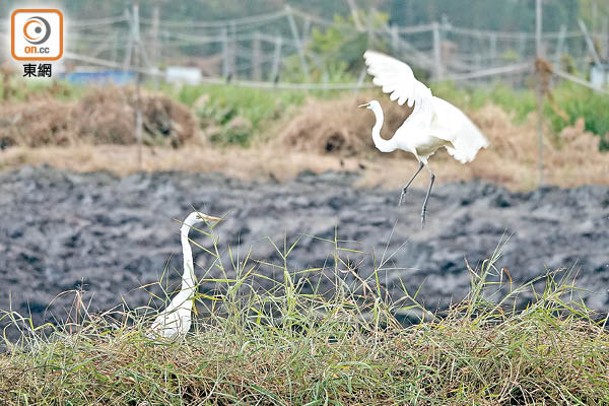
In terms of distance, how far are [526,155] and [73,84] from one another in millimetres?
5265

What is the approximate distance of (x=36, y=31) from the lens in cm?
319

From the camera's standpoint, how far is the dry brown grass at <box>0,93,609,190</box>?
29.7 feet

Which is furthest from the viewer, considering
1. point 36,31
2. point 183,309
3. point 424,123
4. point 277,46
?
point 277,46

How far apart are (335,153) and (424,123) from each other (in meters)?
8.42

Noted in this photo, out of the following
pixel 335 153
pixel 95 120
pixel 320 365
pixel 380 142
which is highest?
pixel 380 142

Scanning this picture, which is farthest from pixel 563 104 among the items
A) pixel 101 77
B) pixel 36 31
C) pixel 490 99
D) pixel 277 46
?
pixel 36 31

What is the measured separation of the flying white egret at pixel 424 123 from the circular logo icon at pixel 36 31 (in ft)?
4.12

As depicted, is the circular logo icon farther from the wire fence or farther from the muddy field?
the wire fence

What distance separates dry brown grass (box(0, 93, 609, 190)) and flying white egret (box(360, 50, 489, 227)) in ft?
21.0

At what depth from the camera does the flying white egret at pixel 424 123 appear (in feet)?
7.13

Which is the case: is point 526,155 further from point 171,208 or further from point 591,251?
point 591,251

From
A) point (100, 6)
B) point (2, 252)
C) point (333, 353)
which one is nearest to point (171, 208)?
point (2, 252)

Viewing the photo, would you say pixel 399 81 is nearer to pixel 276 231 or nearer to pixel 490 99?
pixel 276 231

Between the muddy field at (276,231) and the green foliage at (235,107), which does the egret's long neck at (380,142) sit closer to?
the muddy field at (276,231)
